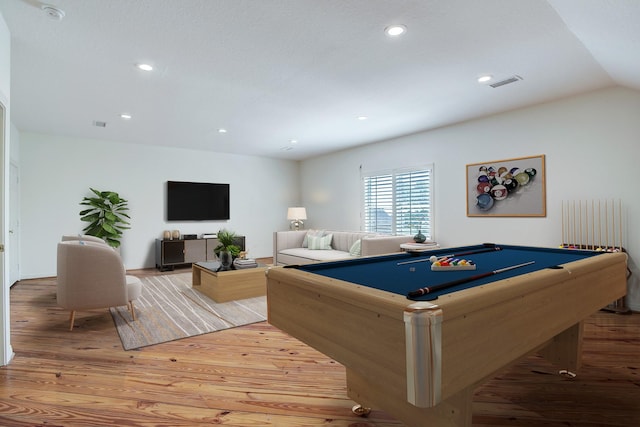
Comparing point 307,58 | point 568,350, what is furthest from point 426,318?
point 307,58

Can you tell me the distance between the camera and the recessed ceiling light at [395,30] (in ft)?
8.18

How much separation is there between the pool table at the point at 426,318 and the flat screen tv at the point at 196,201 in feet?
19.3

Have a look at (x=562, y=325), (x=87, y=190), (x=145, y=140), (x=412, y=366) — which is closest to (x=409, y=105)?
(x=562, y=325)

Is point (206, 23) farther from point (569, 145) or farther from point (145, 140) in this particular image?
point (145, 140)

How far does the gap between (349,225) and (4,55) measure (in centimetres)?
569

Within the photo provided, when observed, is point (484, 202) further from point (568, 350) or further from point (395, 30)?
point (395, 30)

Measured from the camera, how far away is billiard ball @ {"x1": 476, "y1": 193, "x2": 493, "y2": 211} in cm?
475

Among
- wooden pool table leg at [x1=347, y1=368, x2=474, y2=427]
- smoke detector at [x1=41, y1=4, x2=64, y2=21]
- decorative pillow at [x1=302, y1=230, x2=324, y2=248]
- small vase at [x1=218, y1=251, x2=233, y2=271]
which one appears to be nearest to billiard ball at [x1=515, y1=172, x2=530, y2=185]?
decorative pillow at [x1=302, y1=230, x2=324, y2=248]

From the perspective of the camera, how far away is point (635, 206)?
11.8 feet

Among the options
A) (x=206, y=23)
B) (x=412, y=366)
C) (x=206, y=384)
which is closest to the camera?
(x=412, y=366)

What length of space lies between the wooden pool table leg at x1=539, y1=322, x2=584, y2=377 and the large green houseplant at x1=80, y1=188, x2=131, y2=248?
6.24 meters

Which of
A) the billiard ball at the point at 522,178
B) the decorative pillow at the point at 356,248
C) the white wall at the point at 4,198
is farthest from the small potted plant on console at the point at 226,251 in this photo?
the billiard ball at the point at 522,178

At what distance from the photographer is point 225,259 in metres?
4.41

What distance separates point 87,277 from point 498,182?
4.95m
